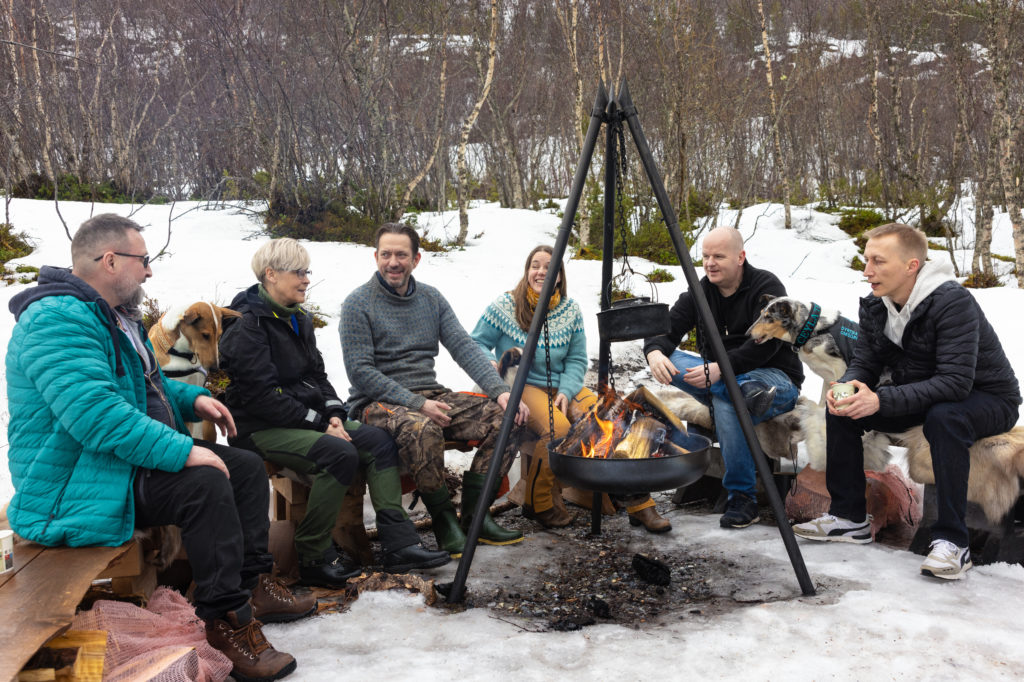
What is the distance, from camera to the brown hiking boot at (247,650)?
2.36 metres

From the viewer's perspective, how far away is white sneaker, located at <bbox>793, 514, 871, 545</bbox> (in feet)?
12.0

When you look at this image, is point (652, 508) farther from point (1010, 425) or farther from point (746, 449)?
point (1010, 425)

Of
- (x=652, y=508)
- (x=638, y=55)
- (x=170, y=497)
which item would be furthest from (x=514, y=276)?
(x=638, y=55)

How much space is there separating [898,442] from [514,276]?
22.0 ft

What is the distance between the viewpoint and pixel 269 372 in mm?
3301

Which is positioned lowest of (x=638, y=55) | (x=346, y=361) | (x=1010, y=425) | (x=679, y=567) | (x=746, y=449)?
(x=679, y=567)

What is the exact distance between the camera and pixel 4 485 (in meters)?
4.61

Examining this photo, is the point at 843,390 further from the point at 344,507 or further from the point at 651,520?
the point at 344,507

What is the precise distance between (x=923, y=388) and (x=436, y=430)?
7.46ft

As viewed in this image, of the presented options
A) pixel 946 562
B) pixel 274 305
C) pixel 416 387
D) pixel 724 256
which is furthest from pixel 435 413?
pixel 946 562

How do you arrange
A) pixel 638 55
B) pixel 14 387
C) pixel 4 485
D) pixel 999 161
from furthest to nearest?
pixel 638 55, pixel 999 161, pixel 4 485, pixel 14 387

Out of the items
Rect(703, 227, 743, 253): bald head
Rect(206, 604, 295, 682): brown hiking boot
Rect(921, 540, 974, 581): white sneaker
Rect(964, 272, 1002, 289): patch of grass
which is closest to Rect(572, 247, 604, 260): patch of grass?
Rect(964, 272, 1002, 289): patch of grass

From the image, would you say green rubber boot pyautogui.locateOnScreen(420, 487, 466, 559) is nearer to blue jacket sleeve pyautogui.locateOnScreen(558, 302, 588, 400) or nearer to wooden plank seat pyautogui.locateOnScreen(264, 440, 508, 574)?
wooden plank seat pyautogui.locateOnScreen(264, 440, 508, 574)

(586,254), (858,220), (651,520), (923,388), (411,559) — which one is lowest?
(651,520)
